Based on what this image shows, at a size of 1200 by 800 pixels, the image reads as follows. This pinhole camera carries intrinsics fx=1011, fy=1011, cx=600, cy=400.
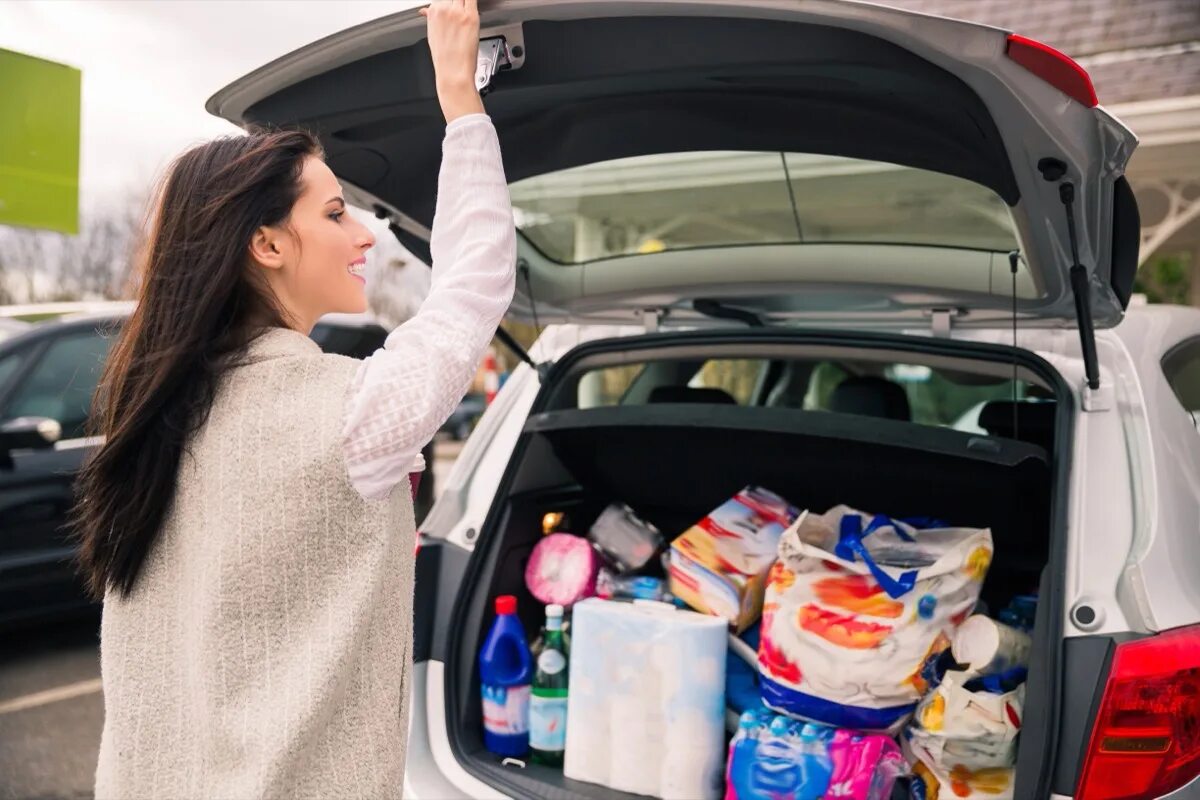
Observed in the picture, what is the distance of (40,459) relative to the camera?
4.09 m

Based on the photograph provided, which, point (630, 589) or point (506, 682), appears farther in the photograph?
point (630, 589)

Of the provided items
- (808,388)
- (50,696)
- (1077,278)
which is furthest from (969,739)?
(50,696)

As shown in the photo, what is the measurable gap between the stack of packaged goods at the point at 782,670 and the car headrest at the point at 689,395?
0.68 metres

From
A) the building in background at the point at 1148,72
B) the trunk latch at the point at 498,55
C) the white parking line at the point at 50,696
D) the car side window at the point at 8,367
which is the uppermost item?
the building in background at the point at 1148,72

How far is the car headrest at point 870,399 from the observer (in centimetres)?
298

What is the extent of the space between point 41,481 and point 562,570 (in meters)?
2.78

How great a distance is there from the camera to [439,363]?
102 cm

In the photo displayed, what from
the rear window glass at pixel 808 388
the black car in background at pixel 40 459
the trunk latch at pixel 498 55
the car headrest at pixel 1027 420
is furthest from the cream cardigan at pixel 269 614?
the black car in background at pixel 40 459

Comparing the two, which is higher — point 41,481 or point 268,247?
point 268,247

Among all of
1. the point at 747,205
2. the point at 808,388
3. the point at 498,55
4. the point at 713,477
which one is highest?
the point at 498,55

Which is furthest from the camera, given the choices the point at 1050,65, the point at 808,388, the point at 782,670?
the point at 808,388

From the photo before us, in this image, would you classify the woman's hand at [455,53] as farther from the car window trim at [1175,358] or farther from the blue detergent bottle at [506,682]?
the car window trim at [1175,358]

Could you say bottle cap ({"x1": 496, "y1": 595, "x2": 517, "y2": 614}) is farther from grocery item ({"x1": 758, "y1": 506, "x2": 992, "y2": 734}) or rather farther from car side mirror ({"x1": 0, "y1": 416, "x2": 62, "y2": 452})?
car side mirror ({"x1": 0, "y1": 416, "x2": 62, "y2": 452})

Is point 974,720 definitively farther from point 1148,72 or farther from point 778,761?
point 1148,72
